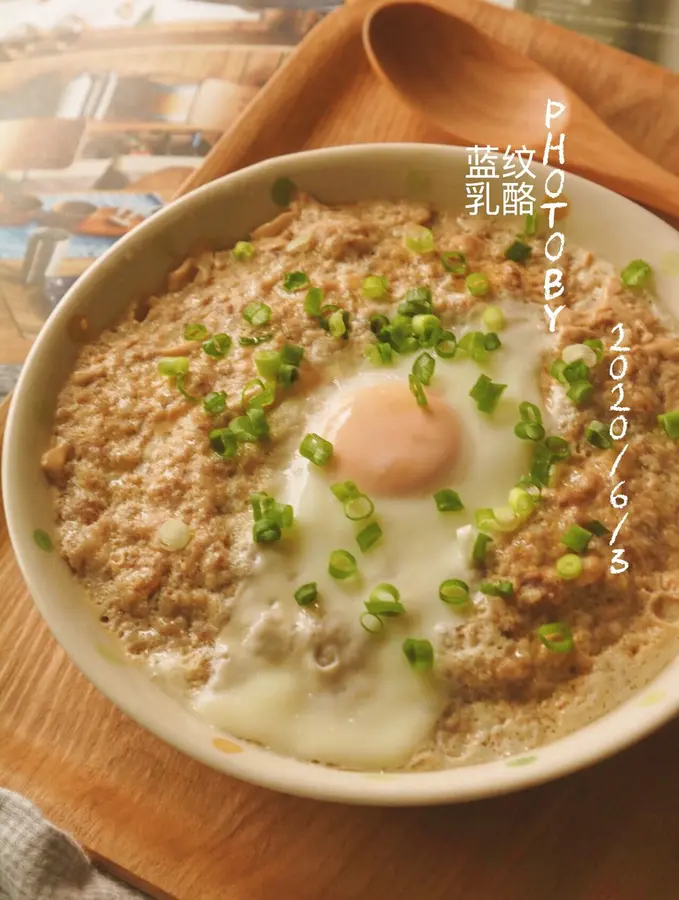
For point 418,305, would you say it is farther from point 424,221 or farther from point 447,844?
point 447,844

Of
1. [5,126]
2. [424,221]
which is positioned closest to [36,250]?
[5,126]

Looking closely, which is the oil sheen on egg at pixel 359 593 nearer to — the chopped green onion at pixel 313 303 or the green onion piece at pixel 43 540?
the chopped green onion at pixel 313 303

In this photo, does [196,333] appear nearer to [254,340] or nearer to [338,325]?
[254,340]

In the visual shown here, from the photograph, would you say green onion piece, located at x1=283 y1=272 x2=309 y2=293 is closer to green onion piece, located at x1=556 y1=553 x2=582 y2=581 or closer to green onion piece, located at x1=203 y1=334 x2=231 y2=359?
green onion piece, located at x1=203 y1=334 x2=231 y2=359

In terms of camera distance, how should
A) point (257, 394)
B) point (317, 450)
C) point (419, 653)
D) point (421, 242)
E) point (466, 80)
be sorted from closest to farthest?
point (419, 653) → point (317, 450) → point (257, 394) → point (421, 242) → point (466, 80)

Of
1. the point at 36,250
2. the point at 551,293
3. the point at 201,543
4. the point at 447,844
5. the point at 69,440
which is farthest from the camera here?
the point at 36,250

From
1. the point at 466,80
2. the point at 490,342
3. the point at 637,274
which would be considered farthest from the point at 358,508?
the point at 466,80
